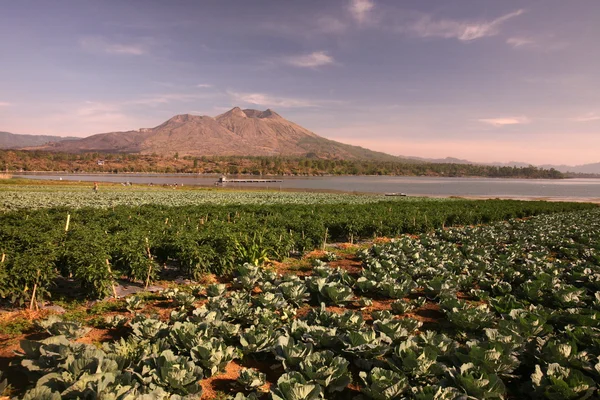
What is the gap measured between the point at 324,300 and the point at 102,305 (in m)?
5.78

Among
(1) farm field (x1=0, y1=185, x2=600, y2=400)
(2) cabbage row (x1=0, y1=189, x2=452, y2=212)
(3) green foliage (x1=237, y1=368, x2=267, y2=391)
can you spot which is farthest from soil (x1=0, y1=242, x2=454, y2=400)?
(2) cabbage row (x1=0, y1=189, x2=452, y2=212)

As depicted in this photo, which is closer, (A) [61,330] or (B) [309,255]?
(A) [61,330]

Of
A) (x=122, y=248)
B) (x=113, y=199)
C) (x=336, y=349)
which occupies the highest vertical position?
(x=122, y=248)

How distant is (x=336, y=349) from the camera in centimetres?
600

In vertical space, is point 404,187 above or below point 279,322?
above

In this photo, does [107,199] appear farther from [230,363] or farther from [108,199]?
[230,363]

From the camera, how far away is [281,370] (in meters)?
5.84

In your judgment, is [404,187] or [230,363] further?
[404,187]

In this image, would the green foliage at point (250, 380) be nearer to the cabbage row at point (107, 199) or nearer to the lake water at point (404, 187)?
the cabbage row at point (107, 199)

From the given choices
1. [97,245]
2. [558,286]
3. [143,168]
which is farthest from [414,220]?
[143,168]

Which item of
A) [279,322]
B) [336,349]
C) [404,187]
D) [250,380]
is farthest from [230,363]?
[404,187]

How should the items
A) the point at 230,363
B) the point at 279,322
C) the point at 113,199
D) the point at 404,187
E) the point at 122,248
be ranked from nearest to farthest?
the point at 230,363, the point at 279,322, the point at 122,248, the point at 113,199, the point at 404,187

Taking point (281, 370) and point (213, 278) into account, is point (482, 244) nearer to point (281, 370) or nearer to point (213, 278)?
point (213, 278)

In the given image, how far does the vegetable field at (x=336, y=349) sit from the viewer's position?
4.34 meters
